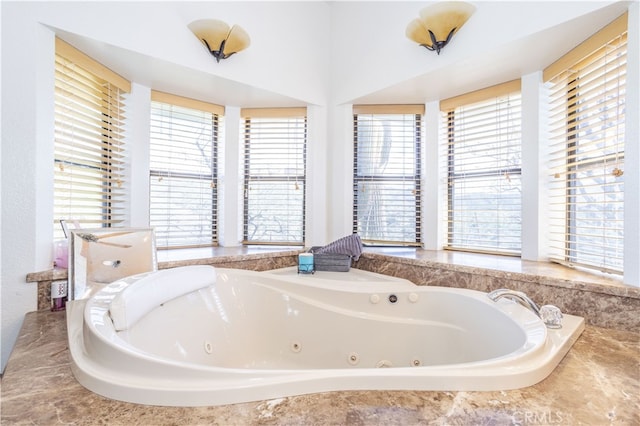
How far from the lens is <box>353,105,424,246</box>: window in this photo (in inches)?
96.9

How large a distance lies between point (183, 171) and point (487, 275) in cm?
220

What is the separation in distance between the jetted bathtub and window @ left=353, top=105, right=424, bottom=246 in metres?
0.62

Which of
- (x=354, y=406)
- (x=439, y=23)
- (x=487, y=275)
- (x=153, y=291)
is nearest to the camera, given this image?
(x=354, y=406)

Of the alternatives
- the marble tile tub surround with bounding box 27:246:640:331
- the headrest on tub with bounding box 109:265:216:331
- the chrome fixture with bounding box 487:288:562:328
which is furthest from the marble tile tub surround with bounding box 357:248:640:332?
the headrest on tub with bounding box 109:265:216:331

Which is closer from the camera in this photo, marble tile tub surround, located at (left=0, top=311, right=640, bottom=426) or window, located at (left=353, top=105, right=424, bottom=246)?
marble tile tub surround, located at (left=0, top=311, right=640, bottom=426)

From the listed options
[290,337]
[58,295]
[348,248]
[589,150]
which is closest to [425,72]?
[589,150]

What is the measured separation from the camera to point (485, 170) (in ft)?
7.11

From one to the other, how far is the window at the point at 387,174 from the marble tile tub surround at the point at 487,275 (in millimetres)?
208

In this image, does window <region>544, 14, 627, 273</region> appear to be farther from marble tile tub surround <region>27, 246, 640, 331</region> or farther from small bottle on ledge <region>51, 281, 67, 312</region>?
small bottle on ledge <region>51, 281, 67, 312</region>

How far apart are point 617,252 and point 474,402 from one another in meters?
1.36

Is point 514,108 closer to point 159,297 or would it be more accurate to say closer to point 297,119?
point 297,119

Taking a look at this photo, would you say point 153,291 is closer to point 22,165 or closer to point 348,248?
point 22,165

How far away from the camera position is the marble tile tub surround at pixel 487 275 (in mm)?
1230

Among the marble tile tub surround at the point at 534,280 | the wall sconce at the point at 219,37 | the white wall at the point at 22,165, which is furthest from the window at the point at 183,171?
the marble tile tub surround at the point at 534,280
